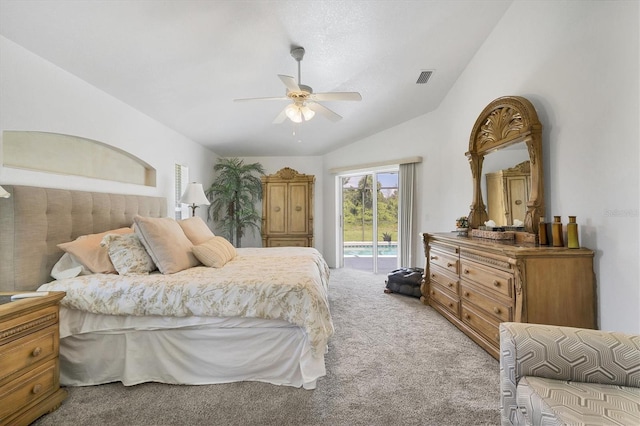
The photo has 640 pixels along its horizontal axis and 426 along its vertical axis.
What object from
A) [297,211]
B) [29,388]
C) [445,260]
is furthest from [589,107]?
[297,211]

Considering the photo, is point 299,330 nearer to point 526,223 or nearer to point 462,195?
point 526,223

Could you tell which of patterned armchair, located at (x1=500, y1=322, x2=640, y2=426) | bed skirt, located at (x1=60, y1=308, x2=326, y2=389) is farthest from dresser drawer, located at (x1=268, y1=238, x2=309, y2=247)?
patterned armchair, located at (x1=500, y1=322, x2=640, y2=426)

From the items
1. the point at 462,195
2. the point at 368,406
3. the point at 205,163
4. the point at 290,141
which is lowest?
the point at 368,406

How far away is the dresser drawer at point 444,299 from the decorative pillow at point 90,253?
10.3 feet

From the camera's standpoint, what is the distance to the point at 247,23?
2391 millimetres

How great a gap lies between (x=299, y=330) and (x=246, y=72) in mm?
2566

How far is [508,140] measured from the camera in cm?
285

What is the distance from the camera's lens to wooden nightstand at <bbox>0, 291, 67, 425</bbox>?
1484mm

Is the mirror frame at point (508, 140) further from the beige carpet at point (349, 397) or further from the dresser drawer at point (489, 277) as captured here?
the beige carpet at point (349, 397)

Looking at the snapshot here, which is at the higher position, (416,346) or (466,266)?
(466,266)

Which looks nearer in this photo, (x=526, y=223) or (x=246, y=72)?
(x=526, y=223)

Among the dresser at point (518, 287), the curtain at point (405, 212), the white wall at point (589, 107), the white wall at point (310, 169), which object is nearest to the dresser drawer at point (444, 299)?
the dresser at point (518, 287)

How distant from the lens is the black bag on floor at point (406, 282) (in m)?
4.08

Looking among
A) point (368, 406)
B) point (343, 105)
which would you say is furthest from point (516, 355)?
point (343, 105)
